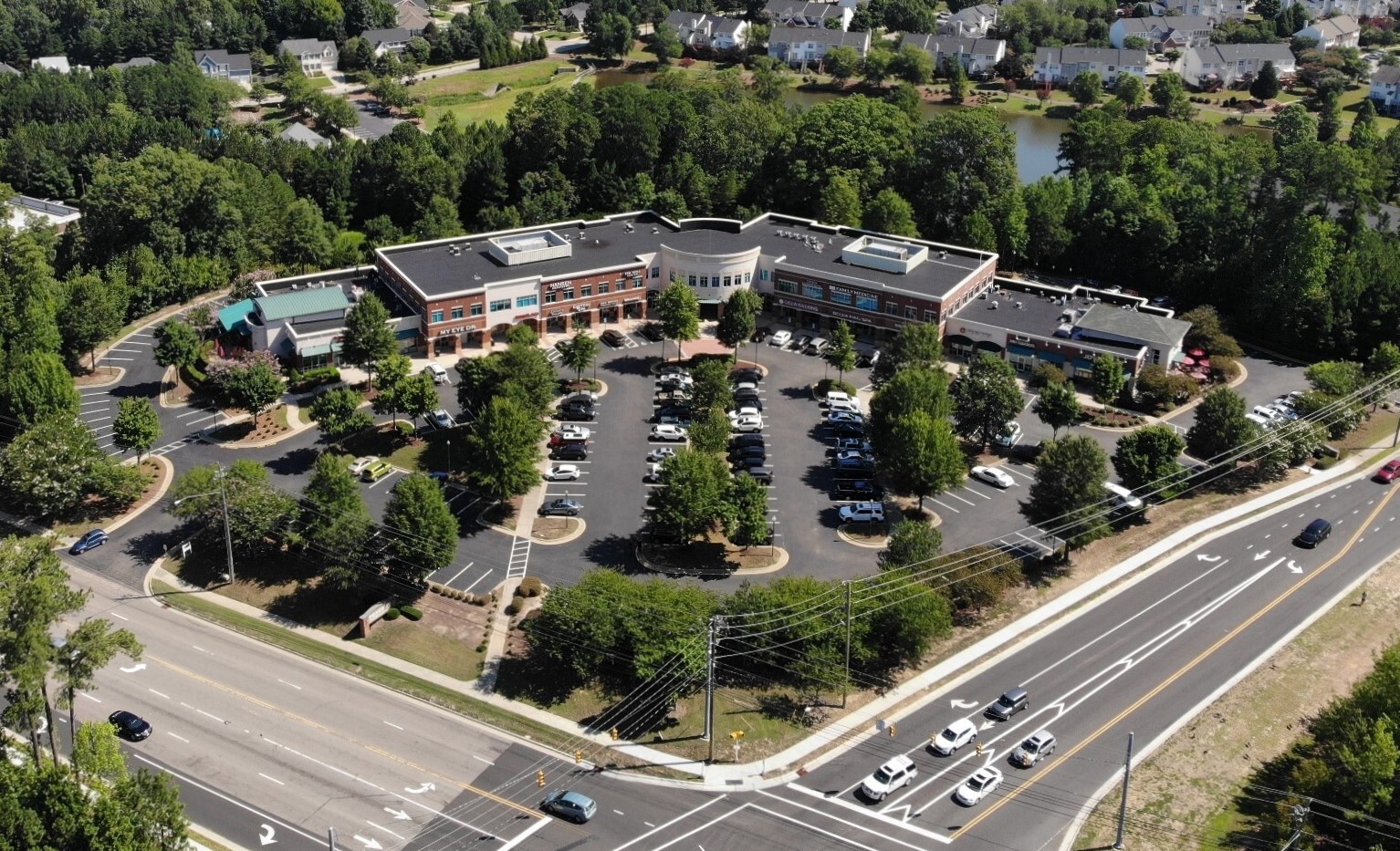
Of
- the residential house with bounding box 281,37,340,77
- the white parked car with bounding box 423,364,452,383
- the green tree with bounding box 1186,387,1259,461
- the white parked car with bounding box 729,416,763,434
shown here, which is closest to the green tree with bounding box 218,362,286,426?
the white parked car with bounding box 423,364,452,383

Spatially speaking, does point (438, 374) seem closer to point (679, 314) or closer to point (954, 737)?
point (679, 314)

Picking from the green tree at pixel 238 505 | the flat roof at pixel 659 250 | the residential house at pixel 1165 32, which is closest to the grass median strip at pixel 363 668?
the green tree at pixel 238 505

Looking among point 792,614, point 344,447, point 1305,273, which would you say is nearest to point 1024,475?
point 792,614

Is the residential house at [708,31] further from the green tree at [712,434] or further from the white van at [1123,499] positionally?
the white van at [1123,499]

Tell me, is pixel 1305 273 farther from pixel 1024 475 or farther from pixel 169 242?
pixel 169 242

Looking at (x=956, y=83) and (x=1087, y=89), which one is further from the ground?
(x=956, y=83)

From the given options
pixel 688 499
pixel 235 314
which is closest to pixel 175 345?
pixel 235 314
